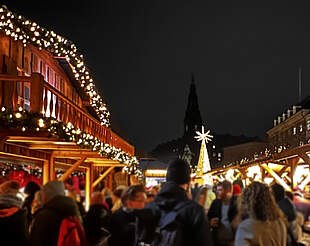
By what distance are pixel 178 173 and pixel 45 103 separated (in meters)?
5.66

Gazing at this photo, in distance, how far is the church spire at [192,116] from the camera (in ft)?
568

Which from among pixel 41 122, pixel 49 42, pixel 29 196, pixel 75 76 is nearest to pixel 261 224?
pixel 29 196

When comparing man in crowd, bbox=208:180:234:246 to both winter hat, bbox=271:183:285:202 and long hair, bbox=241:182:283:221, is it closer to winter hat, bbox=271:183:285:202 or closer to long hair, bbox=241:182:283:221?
winter hat, bbox=271:183:285:202

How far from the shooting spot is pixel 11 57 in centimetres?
1391

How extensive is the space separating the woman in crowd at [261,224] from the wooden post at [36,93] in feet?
17.9

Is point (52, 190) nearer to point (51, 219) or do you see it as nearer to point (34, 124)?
point (51, 219)

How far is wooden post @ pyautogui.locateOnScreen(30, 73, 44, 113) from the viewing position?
9016 millimetres

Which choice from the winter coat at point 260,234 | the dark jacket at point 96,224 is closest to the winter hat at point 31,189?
the dark jacket at point 96,224

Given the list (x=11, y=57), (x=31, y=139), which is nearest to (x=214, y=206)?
(x=31, y=139)

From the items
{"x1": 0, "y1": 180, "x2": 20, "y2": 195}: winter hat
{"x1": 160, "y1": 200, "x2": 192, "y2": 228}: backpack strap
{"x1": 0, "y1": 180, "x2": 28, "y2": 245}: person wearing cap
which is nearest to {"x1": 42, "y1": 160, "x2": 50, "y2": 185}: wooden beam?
{"x1": 0, "y1": 180, "x2": 20, "y2": 195}: winter hat

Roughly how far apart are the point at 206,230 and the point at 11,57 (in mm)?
11133

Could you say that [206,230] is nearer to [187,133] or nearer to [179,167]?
[179,167]

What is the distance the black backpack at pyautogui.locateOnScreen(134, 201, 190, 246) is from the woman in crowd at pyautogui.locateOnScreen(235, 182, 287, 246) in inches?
22.8

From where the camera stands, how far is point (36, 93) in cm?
906
